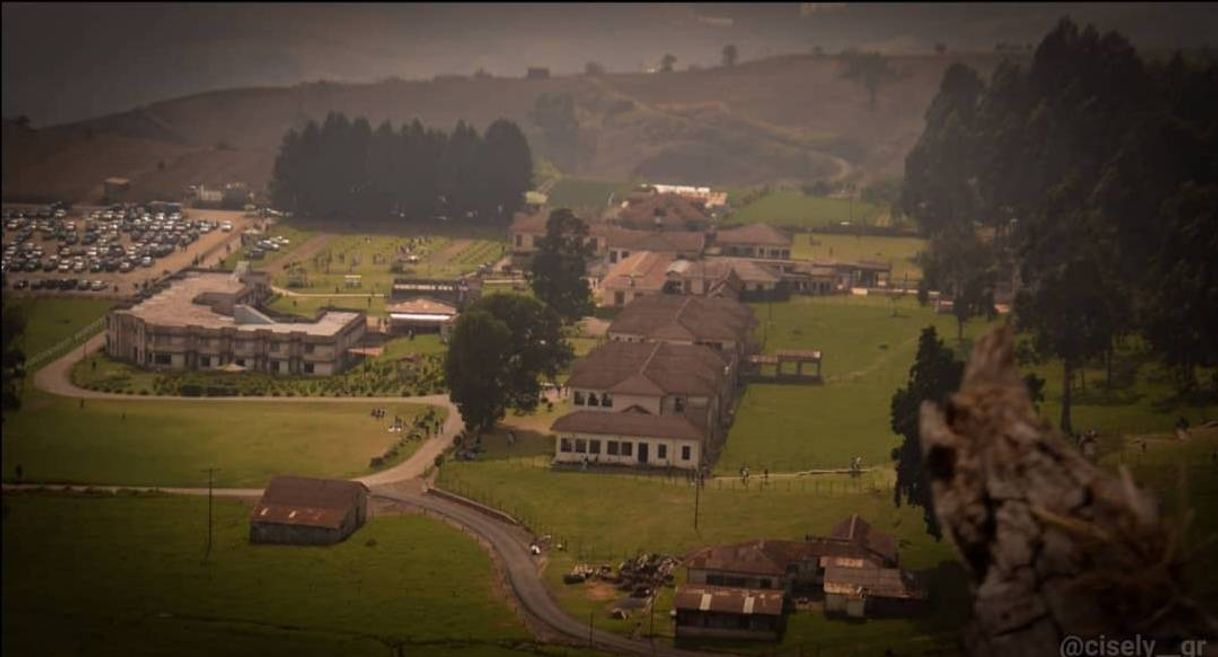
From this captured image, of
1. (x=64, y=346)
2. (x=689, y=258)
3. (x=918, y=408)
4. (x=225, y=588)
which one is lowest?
(x=225, y=588)

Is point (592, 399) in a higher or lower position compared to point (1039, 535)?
lower

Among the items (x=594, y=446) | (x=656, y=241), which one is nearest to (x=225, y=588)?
(x=594, y=446)

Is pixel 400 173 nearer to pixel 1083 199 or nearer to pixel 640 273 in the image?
pixel 640 273

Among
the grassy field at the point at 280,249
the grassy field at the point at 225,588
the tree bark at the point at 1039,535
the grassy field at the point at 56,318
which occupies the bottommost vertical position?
the grassy field at the point at 225,588

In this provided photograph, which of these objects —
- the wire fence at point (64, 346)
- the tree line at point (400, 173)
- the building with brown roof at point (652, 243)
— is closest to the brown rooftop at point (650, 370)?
the wire fence at point (64, 346)

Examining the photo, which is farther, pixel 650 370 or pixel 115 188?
pixel 115 188

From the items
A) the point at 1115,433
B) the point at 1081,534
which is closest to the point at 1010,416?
the point at 1081,534

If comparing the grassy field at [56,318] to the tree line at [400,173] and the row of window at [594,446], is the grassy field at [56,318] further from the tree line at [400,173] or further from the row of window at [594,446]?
the tree line at [400,173]

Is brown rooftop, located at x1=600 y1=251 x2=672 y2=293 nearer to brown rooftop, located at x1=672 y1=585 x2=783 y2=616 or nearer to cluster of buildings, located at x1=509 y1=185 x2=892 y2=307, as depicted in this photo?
cluster of buildings, located at x1=509 y1=185 x2=892 y2=307
